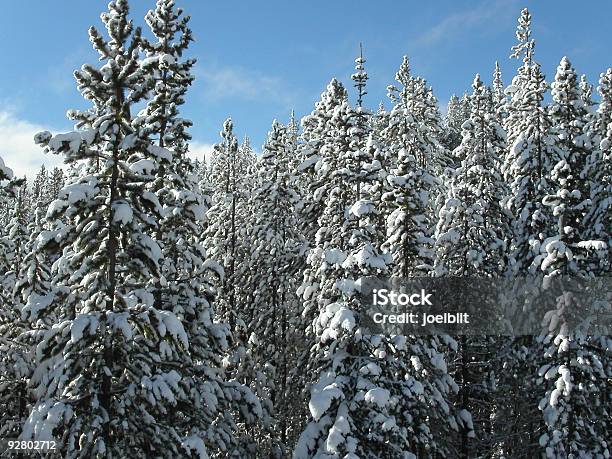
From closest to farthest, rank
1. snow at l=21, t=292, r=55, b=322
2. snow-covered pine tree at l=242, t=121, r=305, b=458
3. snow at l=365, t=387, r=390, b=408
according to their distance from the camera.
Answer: snow at l=21, t=292, r=55, b=322
snow at l=365, t=387, r=390, b=408
snow-covered pine tree at l=242, t=121, r=305, b=458

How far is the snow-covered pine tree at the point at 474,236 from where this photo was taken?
2219cm

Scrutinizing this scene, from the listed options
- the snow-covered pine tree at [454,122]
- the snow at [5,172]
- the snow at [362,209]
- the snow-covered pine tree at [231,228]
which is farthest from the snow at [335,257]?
the snow-covered pine tree at [454,122]

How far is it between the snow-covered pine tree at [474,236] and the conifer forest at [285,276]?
0.36 feet

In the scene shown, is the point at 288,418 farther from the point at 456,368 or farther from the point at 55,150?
the point at 55,150

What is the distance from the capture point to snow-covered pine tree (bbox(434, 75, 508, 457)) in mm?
22188

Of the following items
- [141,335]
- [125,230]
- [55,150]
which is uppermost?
[55,150]

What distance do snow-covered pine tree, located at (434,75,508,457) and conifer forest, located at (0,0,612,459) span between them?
11 cm

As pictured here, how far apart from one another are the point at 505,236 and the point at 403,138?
30.9ft

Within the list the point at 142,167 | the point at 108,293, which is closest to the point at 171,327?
the point at 108,293

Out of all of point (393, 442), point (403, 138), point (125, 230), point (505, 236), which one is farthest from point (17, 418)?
point (403, 138)

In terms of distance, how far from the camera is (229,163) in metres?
31.5

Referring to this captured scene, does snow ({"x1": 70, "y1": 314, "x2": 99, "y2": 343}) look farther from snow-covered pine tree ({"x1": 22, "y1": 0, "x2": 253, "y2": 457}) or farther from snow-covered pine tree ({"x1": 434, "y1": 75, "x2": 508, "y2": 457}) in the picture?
snow-covered pine tree ({"x1": 434, "y1": 75, "x2": 508, "y2": 457})

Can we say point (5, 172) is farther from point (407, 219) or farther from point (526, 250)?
point (526, 250)

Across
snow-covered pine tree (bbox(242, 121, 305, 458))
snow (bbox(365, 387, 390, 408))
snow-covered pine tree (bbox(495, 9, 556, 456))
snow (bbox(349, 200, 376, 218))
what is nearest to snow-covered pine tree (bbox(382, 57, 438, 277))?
snow (bbox(349, 200, 376, 218))
